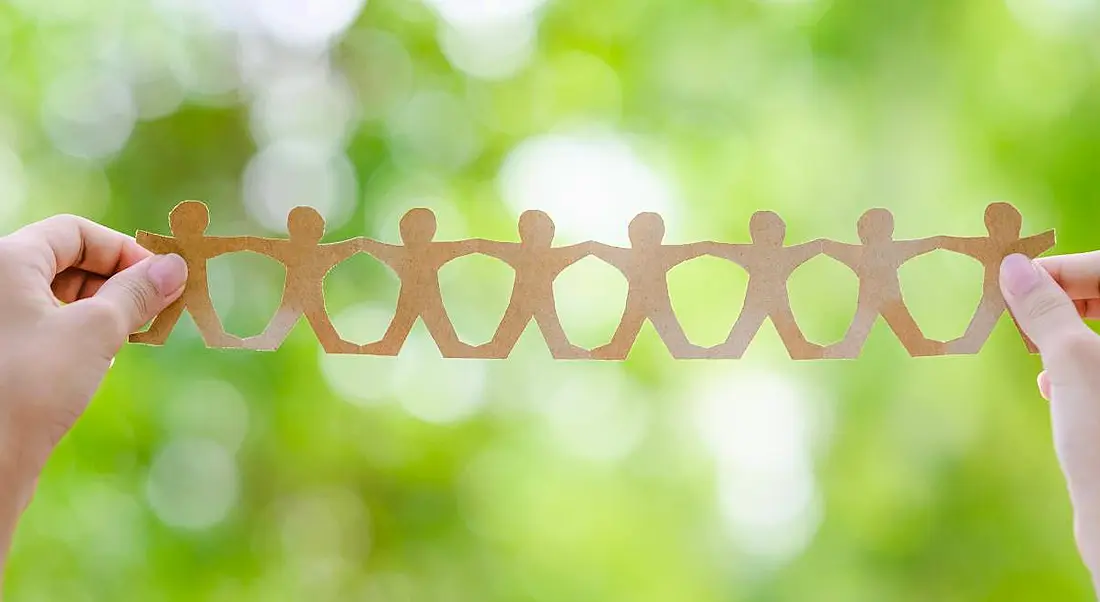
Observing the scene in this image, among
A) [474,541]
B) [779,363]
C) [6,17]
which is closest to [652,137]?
[779,363]

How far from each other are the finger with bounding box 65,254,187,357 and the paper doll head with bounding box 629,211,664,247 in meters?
0.33

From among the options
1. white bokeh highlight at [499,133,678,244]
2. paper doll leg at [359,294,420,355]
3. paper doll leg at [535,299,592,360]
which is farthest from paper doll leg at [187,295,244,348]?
white bokeh highlight at [499,133,678,244]

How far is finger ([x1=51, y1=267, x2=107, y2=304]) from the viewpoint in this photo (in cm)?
70

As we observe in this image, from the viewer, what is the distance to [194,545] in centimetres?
166

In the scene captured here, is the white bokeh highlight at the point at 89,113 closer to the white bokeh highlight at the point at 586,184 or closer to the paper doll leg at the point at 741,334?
the white bokeh highlight at the point at 586,184

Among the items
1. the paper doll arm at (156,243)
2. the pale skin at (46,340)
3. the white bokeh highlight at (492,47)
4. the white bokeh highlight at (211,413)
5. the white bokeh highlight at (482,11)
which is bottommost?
the pale skin at (46,340)

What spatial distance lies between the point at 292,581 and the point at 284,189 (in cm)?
74

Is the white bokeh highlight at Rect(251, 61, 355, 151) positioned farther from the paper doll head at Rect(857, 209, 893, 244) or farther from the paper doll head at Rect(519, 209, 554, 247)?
the paper doll head at Rect(857, 209, 893, 244)

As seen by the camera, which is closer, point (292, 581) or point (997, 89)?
point (997, 89)

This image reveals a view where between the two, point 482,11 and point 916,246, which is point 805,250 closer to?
point 916,246

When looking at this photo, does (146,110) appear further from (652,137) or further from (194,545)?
(652,137)

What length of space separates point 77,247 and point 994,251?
67cm

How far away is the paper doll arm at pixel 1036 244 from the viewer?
0.64m

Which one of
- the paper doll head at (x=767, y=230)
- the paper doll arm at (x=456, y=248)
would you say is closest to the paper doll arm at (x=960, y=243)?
the paper doll head at (x=767, y=230)
